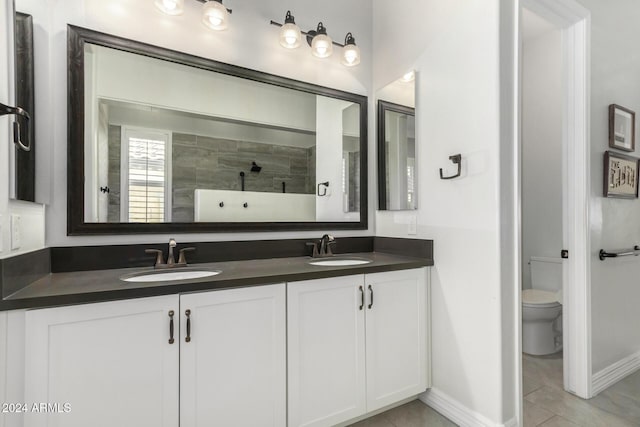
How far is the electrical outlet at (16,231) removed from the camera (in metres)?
1.07

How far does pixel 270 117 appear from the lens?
1.99 m

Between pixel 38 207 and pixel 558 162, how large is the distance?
3.76 metres

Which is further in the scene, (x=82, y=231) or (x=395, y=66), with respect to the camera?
(x=395, y=66)

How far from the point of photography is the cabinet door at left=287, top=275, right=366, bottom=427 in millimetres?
1421

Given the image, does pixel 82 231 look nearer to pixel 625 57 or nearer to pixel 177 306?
pixel 177 306

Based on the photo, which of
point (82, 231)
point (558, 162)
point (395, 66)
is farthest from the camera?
point (558, 162)

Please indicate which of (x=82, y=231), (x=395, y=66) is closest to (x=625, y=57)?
(x=395, y=66)

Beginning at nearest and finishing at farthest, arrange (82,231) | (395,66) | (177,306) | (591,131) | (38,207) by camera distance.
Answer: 1. (177,306)
2. (38,207)
3. (82,231)
4. (591,131)
5. (395,66)

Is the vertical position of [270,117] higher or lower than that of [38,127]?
higher

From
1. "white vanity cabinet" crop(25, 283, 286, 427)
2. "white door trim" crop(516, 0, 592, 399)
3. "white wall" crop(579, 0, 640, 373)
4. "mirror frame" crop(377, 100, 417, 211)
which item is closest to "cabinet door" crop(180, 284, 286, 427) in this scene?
"white vanity cabinet" crop(25, 283, 286, 427)

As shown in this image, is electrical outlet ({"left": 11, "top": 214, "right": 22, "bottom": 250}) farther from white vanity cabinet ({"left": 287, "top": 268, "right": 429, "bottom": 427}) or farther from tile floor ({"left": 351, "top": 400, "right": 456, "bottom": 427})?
tile floor ({"left": 351, "top": 400, "right": 456, "bottom": 427})

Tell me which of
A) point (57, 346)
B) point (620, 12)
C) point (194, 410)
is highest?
point (620, 12)

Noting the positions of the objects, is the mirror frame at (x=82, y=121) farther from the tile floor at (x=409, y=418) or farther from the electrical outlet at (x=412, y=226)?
the tile floor at (x=409, y=418)

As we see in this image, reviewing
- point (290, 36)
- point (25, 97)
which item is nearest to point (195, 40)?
point (290, 36)
